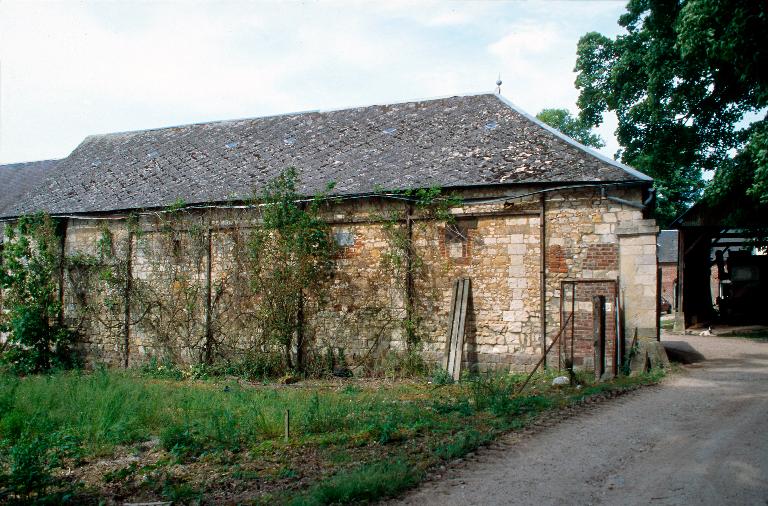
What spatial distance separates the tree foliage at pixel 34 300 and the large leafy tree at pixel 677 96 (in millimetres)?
16553

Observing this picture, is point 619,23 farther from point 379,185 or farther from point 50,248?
point 50,248

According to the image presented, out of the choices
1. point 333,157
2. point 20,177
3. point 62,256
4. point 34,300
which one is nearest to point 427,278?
point 333,157

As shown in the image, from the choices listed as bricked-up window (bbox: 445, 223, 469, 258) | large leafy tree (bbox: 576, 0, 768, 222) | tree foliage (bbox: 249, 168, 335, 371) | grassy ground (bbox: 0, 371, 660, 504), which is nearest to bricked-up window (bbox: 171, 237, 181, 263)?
tree foliage (bbox: 249, 168, 335, 371)

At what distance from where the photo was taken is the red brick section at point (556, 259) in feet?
40.2

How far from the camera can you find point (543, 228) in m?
12.4

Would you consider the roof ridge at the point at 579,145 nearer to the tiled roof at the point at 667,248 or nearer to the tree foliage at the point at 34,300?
the tree foliage at the point at 34,300

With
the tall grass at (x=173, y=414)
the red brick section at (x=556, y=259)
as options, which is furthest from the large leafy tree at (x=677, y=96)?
the tall grass at (x=173, y=414)

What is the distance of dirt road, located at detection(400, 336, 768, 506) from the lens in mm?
5340

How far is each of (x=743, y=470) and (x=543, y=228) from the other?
6.99 metres

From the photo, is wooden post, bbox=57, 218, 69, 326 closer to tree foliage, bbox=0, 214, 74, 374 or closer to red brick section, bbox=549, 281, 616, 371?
tree foliage, bbox=0, 214, 74, 374

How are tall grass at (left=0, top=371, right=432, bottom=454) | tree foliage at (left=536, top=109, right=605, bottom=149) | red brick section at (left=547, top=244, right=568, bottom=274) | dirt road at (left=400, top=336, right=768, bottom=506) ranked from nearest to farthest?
dirt road at (left=400, top=336, right=768, bottom=506) → tall grass at (left=0, top=371, right=432, bottom=454) → red brick section at (left=547, top=244, right=568, bottom=274) → tree foliage at (left=536, top=109, right=605, bottom=149)

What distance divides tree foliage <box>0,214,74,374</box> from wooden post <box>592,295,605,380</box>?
41.0 ft

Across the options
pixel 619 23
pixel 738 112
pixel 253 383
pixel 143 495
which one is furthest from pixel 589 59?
pixel 143 495

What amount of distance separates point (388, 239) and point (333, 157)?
3.01 meters
